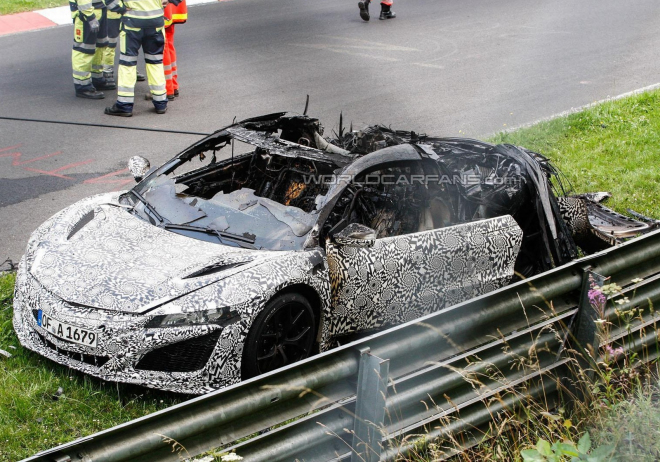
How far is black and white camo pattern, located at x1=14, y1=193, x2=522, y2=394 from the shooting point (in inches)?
182

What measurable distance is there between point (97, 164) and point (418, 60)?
6.65 m

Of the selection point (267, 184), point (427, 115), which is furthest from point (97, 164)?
point (427, 115)

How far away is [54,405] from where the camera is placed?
4770mm

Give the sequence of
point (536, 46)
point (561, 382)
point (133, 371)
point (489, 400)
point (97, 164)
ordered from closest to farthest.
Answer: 1. point (489, 400)
2. point (561, 382)
3. point (133, 371)
4. point (97, 164)
5. point (536, 46)

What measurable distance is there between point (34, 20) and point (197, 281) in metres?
12.7

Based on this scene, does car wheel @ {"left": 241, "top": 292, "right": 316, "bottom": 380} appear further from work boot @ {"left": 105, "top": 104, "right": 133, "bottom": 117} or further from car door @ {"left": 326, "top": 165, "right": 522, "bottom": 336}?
work boot @ {"left": 105, "top": 104, "right": 133, "bottom": 117}

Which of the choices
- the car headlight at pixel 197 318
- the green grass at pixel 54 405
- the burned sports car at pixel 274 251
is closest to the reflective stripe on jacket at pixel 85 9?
the burned sports car at pixel 274 251

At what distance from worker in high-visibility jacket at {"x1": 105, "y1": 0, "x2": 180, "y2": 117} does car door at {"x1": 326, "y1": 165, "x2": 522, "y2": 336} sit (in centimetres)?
609

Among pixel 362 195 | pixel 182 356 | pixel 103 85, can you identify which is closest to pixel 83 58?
pixel 103 85

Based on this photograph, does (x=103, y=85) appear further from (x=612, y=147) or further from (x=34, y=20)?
(x=612, y=147)

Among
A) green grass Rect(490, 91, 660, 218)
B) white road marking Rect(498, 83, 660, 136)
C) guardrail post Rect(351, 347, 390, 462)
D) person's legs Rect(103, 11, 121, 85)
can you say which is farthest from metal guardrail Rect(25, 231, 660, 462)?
person's legs Rect(103, 11, 121, 85)

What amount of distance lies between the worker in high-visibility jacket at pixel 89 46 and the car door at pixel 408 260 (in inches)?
278

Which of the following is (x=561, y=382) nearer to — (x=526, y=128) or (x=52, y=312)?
(x=52, y=312)

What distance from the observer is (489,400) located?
3.73 meters
